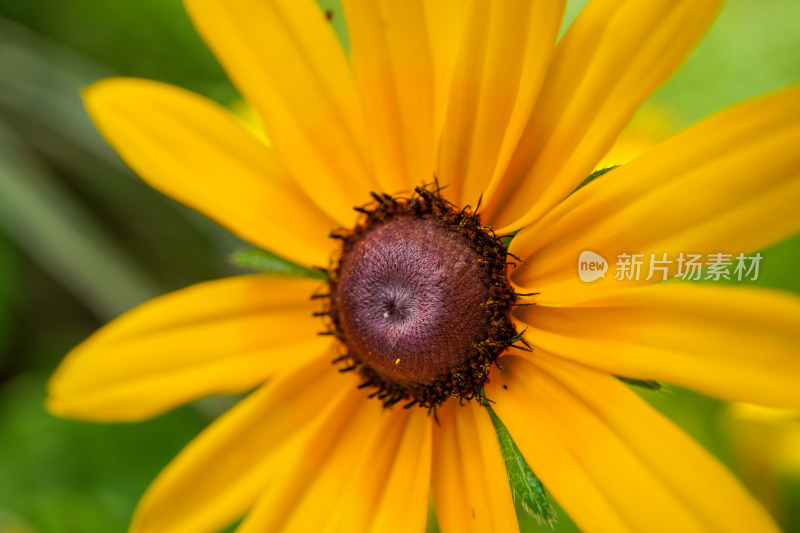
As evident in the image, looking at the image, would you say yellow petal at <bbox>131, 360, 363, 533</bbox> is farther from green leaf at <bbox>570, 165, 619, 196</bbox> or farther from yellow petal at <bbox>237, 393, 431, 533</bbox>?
green leaf at <bbox>570, 165, 619, 196</bbox>

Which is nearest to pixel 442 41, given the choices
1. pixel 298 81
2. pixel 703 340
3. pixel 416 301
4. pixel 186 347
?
pixel 298 81

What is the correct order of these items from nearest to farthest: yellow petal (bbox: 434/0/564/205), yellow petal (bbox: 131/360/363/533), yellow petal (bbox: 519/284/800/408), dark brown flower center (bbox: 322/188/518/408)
Answer: yellow petal (bbox: 519/284/800/408)
yellow petal (bbox: 434/0/564/205)
dark brown flower center (bbox: 322/188/518/408)
yellow petal (bbox: 131/360/363/533)

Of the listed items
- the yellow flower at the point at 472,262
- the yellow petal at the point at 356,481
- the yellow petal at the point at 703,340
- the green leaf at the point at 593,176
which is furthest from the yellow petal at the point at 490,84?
the yellow petal at the point at 356,481

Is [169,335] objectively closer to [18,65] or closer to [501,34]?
[501,34]

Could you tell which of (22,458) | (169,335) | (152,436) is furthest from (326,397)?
(22,458)

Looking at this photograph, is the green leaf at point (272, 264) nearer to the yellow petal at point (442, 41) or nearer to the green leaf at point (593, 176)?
the yellow petal at point (442, 41)

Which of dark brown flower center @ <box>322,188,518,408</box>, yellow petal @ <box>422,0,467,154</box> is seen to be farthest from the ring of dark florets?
yellow petal @ <box>422,0,467,154</box>
